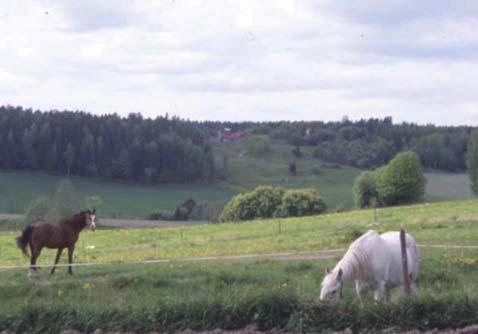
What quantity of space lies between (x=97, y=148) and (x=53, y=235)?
286 feet

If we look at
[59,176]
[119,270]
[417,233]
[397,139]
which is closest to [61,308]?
[119,270]

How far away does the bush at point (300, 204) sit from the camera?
65.1 metres

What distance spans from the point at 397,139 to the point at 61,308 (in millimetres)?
136302

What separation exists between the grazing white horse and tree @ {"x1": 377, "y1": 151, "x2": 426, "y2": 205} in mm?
61137

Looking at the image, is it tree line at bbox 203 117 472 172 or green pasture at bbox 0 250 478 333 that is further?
tree line at bbox 203 117 472 172

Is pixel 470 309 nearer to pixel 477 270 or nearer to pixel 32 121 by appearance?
pixel 477 270

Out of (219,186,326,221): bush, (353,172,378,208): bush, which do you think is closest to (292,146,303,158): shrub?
(353,172,378,208): bush

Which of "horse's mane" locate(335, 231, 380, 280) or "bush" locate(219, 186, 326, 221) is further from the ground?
"horse's mane" locate(335, 231, 380, 280)

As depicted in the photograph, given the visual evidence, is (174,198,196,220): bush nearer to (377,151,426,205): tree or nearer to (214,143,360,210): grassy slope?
(214,143,360,210): grassy slope

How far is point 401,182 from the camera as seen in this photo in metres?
74.3

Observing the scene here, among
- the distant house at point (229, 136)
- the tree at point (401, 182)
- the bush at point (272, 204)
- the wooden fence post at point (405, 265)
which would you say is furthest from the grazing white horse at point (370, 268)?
the distant house at point (229, 136)

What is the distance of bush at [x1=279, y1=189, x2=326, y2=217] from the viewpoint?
65.1 meters

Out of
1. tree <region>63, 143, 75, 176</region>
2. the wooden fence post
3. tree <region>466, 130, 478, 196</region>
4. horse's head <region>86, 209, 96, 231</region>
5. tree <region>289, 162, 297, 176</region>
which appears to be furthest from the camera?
tree <region>289, 162, 297, 176</region>

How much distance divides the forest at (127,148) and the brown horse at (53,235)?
84.7m
